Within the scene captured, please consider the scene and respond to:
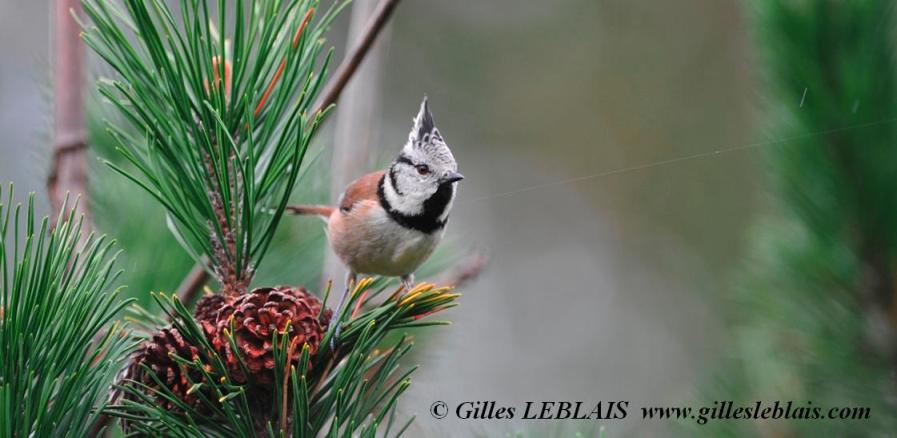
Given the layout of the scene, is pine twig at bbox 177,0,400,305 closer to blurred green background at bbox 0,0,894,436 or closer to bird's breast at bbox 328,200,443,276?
bird's breast at bbox 328,200,443,276

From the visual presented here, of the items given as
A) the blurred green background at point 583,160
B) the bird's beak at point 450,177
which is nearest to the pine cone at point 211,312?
the bird's beak at point 450,177

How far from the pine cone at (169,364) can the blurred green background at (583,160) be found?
366 centimetres

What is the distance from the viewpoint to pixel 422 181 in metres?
1.69

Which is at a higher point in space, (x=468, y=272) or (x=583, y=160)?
(x=583, y=160)

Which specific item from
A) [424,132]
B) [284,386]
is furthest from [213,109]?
[424,132]

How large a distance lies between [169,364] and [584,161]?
462cm

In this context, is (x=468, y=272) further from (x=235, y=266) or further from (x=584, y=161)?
(x=584, y=161)

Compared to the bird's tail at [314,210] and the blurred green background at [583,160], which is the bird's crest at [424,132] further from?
the blurred green background at [583,160]

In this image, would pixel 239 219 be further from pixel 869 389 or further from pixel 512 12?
pixel 512 12

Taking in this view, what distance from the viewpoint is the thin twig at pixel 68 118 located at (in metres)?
1.29

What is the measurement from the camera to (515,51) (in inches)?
230

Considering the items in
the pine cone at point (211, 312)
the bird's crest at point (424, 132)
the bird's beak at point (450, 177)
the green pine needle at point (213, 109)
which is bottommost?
the pine cone at point (211, 312)

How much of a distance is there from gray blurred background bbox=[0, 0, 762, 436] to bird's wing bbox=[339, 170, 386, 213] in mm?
3068

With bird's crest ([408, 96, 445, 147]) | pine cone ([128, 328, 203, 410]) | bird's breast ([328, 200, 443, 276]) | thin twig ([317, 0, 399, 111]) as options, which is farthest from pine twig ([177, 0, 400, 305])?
bird's breast ([328, 200, 443, 276])
